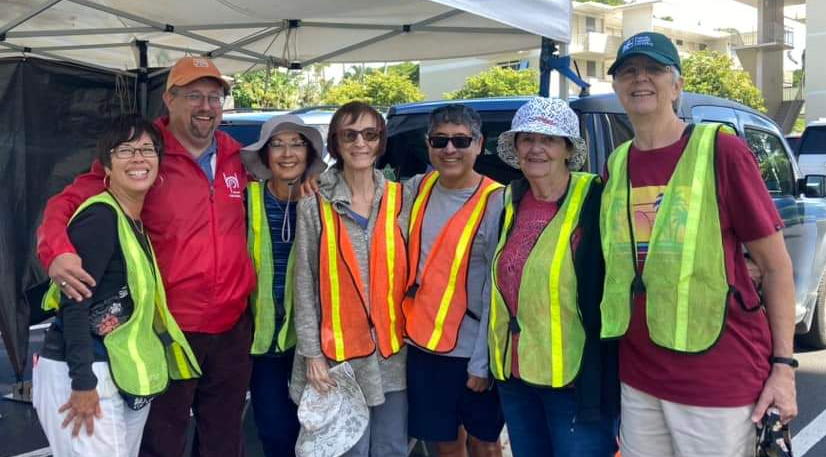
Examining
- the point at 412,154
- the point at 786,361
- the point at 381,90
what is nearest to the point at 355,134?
the point at 786,361

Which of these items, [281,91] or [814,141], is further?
[281,91]

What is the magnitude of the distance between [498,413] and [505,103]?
196cm

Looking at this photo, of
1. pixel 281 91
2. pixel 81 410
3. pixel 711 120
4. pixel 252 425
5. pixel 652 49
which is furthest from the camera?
pixel 281 91

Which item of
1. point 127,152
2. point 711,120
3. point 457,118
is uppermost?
point 711,120

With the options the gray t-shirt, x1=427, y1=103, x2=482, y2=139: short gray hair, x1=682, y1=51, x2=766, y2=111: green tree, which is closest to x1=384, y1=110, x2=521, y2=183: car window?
x1=427, y1=103, x2=482, y2=139: short gray hair

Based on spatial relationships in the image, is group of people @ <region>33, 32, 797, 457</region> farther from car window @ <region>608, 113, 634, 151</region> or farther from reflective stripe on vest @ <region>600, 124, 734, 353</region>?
car window @ <region>608, 113, 634, 151</region>

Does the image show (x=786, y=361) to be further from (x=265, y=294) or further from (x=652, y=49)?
(x=265, y=294)

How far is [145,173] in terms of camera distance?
2650mm

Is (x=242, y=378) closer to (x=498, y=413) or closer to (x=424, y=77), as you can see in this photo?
(x=498, y=413)

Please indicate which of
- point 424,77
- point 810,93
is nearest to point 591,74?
point 424,77

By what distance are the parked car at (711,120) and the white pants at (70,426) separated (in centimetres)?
221

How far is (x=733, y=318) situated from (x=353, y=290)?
1337 millimetres

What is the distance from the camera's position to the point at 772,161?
5.28 metres

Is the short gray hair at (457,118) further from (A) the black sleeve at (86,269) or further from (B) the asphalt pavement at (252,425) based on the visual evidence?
(B) the asphalt pavement at (252,425)
